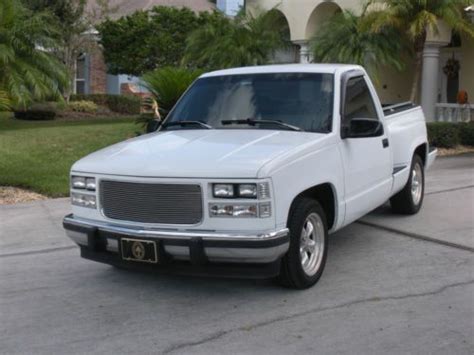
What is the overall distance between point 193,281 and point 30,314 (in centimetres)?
140

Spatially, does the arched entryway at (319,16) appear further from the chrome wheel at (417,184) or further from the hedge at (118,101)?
the chrome wheel at (417,184)

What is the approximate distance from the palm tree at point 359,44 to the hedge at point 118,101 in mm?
12820

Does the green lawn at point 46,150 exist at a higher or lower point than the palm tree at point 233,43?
lower

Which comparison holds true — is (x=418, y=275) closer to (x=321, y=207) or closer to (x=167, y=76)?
(x=321, y=207)

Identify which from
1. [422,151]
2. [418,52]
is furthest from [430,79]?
[422,151]

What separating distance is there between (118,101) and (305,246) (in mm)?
24041

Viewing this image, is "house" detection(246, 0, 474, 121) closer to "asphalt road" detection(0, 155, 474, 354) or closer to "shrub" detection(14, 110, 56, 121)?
"shrub" detection(14, 110, 56, 121)

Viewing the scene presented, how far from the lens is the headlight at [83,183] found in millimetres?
5613

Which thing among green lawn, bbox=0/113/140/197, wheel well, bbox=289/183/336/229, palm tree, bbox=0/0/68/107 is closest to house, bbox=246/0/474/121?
green lawn, bbox=0/113/140/197

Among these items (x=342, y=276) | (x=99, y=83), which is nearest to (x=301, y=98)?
(x=342, y=276)

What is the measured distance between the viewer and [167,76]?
13500 millimetres

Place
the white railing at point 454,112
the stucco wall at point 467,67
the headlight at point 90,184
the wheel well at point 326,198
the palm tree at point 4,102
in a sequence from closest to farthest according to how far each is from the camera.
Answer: the headlight at point 90,184 < the wheel well at point 326,198 < the palm tree at point 4,102 < the white railing at point 454,112 < the stucco wall at point 467,67

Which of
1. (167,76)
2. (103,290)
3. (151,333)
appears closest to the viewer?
(151,333)

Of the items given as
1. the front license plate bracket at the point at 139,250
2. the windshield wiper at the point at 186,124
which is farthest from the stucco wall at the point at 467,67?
the front license plate bracket at the point at 139,250
